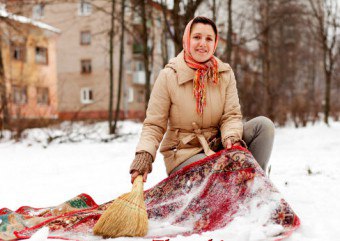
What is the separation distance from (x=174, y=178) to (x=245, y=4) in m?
13.2

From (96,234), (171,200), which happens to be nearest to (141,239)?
(96,234)

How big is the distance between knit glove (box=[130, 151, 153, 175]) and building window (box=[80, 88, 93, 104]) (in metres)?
28.2

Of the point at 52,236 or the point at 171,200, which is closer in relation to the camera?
the point at 52,236

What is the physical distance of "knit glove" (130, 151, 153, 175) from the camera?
8.64 feet

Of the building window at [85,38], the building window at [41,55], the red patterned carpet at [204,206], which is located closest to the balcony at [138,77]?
the building window at [85,38]

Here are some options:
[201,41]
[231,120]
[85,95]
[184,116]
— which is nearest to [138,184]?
[184,116]

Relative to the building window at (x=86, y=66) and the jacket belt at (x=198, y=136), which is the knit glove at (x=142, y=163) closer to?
the jacket belt at (x=198, y=136)

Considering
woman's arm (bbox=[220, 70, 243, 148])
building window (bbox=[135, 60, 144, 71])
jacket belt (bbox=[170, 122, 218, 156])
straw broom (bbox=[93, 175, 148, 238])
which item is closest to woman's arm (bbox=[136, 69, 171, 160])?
jacket belt (bbox=[170, 122, 218, 156])

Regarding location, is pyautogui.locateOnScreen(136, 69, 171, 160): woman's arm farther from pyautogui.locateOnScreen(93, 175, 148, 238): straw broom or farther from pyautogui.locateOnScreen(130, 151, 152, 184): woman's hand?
pyautogui.locateOnScreen(93, 175, 148, 238): straw broom

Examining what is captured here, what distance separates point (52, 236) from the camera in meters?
2.41

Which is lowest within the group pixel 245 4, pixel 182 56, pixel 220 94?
pixel 220 94

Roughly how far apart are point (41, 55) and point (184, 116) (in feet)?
80.0

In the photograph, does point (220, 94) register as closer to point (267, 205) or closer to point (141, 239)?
point (267, 205)

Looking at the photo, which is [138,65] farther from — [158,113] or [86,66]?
[158,113]
